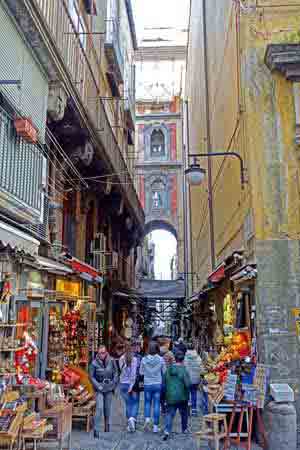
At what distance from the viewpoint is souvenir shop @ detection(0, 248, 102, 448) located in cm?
638

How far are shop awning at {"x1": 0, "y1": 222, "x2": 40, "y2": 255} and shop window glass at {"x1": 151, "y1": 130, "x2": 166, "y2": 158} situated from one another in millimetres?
33374

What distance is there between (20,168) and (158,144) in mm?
34090

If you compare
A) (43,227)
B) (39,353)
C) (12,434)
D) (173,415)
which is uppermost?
(43,227)

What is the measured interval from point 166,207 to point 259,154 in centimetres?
3069

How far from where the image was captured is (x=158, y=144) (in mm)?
40844

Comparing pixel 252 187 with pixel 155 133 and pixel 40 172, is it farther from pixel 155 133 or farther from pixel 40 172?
pixel 155 133

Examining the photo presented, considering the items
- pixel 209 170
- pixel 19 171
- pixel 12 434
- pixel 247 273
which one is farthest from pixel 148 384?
pixel 209 170

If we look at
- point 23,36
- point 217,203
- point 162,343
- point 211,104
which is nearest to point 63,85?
point 23,36

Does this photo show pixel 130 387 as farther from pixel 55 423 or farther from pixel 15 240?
pixel 15 240

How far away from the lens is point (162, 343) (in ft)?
38.5

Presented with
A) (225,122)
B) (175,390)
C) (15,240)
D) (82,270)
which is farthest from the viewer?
(225,122)

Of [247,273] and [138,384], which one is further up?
[247,273]

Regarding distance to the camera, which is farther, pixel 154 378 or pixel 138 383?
pixel 138 383

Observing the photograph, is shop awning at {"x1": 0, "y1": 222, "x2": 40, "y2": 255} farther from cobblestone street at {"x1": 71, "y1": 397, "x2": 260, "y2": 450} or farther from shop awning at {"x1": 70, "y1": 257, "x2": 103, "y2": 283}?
shop awning at {"x1": 70, "y1": 257, "x2": 103, "y2": 283}
